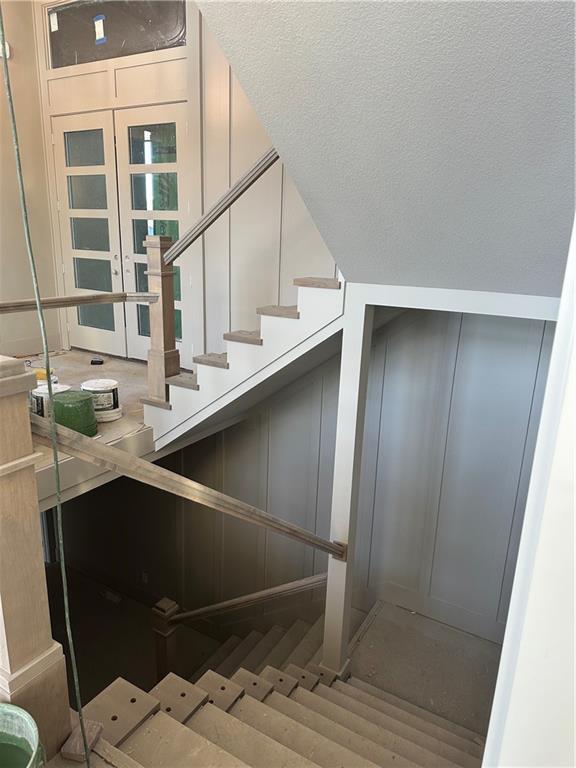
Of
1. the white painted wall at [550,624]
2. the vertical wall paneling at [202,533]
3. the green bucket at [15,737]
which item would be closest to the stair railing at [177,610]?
the vertical wall paneling at [202,533]

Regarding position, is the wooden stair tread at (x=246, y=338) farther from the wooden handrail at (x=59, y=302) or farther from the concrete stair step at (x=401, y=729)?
the concrete stair step at (x=401, y=729)

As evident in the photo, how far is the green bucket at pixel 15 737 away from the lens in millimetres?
1030

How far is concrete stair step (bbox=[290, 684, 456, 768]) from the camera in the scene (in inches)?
77.6

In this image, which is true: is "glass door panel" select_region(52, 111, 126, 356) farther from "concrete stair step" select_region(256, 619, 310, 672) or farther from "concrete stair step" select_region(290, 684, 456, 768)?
"concrete stair step" select_region(290, 684, 456, 768)

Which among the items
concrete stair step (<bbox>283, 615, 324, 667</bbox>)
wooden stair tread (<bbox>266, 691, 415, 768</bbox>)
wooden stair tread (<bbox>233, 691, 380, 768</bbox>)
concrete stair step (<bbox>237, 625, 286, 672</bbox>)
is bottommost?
concrete stair step (<bbox>237, 625, 286, 672</bbox>)

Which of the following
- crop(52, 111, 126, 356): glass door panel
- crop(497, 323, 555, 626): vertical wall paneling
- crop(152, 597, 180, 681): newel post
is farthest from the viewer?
crop(52, 111, 126, 356): glass door panel

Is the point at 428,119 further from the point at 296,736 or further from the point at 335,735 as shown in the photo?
the point at 335,735

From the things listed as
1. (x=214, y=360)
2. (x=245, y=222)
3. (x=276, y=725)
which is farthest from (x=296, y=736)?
(x=245, y=222)

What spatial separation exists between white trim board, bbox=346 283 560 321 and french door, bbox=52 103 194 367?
1.85 meters

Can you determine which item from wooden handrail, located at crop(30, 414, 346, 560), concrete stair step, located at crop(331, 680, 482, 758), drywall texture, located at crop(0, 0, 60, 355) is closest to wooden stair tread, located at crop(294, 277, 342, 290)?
wooden handrail, located at crop(30, 414, 346, 560)

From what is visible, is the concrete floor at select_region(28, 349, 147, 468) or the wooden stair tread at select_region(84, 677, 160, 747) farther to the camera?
the concrete floor at select_region(28, 349, 147, 468)

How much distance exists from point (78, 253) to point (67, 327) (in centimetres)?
65

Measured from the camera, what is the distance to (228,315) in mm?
3523

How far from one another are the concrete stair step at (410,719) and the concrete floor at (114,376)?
5.77ft
